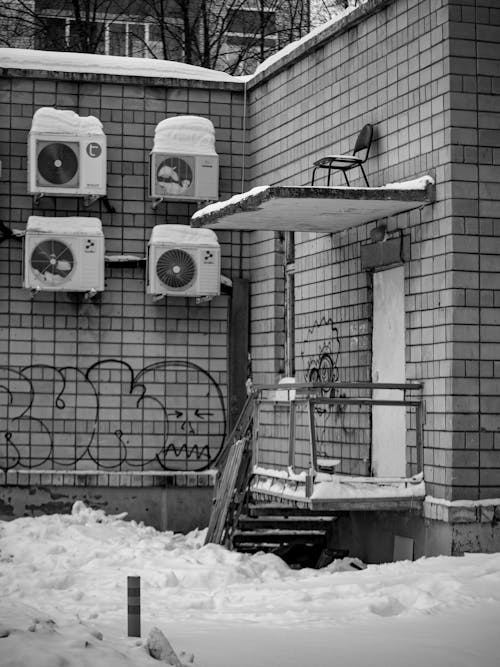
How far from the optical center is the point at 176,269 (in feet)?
46.7

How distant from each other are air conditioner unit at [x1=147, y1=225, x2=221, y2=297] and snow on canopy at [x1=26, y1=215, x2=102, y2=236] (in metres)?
0.63

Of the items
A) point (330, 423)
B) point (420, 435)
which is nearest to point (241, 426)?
point (330, 423)

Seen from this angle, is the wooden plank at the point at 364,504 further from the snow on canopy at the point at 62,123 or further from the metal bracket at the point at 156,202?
the snow on canopy at the point at 62,123

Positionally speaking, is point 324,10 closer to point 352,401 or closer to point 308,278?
point 308,278

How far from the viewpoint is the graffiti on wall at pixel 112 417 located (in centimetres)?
1438

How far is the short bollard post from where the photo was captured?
24.1ft

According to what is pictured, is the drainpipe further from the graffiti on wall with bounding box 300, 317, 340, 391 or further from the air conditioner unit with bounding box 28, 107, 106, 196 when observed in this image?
the air conditioner unit with bounding box 28, 107, 106, 196

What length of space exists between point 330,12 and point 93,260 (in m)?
11.8

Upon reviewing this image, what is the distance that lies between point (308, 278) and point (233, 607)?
5100 millimetres

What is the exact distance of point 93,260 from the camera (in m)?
14.0

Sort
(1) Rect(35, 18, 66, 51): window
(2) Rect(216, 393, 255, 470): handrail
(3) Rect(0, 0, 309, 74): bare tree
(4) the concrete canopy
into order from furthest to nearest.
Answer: (1) Rect(35, 18, 66, 51): window → (3) Rect(0, 0, 309, 74): bare tree → (2) Rect(216, 393, 255, 470): handrail → (4) the concrete canopy

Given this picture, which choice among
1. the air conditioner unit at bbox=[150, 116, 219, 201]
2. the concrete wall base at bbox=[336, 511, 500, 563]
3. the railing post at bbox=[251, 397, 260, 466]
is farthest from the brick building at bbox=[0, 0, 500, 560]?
the railing post at bbox=[251, 397, 260, 466]

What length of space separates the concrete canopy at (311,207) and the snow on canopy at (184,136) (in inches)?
75.7

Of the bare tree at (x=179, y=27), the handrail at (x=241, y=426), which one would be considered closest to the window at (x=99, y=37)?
the bare tree at (x=179, y=27)
